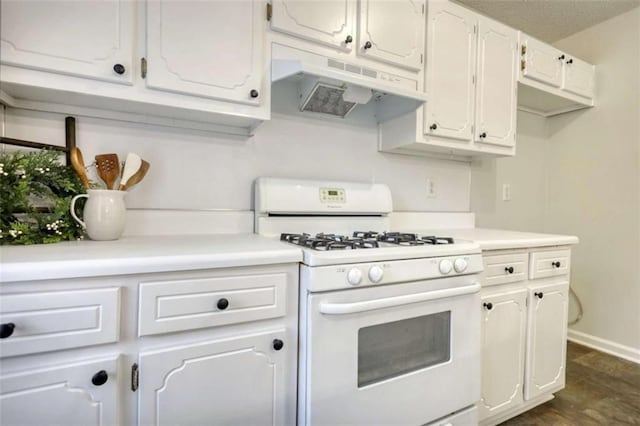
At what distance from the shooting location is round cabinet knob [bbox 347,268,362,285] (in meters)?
1.06

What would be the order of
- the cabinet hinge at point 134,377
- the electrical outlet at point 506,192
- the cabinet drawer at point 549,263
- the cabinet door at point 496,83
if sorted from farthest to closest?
1. the electrical outlet at point 506,192
2. the cabinet door at point 496,83
3. the cabinet drawer at point 549,263
4. the cabinet hinge at point 134,377

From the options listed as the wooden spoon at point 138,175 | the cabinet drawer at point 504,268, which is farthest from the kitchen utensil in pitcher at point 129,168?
the cabinet drawer at point 504,268

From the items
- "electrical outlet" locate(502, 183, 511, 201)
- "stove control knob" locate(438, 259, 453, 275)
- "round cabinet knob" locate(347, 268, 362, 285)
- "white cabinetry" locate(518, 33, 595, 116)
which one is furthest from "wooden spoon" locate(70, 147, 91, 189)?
"electrical outlet" locate(502, 183, 511, 201)

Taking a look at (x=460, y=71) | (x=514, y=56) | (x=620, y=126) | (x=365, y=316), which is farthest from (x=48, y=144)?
(x=620, y=126)

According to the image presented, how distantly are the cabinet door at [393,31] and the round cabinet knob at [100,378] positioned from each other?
1503 mm

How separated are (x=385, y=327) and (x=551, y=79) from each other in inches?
81.7

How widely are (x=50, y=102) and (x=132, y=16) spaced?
1.51ft

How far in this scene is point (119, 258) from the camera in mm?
832

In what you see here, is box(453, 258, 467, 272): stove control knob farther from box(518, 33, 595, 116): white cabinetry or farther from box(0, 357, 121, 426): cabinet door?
box(518, 33, 595, 116): white cabinetry

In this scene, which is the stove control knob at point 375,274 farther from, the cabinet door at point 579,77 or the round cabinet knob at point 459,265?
the cabinet door at point 579,77

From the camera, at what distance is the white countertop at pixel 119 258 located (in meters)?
0.76

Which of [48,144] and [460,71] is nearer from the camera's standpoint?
[48,144]

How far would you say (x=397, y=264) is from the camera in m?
1.15

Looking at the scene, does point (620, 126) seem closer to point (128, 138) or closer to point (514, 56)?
point (514, 56)
